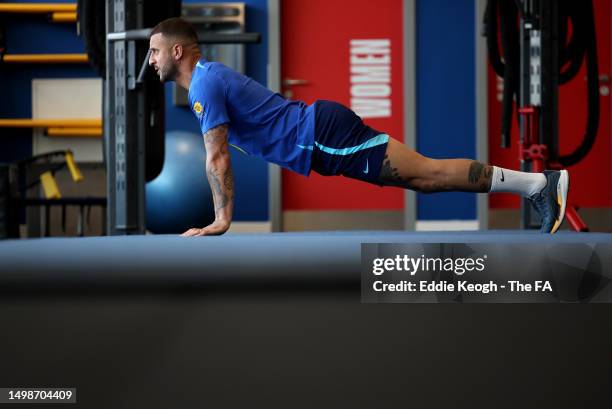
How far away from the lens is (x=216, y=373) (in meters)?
1.86

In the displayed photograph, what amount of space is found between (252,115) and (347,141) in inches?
12.0

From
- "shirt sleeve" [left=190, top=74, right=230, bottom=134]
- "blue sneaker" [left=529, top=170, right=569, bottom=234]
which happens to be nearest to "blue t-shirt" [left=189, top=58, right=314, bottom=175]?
"shirt sleeve" [left=190, top=74, right=230, bottom=134]

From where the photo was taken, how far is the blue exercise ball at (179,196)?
5375mm

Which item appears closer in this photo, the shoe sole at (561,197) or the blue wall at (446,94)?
the shoe sole at (561,197)

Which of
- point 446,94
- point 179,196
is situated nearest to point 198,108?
point 179,196

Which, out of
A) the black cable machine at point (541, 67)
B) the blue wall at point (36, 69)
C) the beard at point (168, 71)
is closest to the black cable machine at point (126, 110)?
the beard at point (168, 71)

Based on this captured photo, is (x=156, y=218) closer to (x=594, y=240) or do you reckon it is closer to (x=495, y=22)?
(x=495, y=22)

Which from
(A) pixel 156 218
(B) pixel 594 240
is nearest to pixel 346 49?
(A) pixel 156 218

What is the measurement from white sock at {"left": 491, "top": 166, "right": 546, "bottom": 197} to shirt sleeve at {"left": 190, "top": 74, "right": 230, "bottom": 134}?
0.85m

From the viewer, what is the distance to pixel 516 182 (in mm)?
2639

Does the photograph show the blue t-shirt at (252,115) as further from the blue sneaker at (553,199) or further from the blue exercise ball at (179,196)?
the blue exercise ball at (179,196)

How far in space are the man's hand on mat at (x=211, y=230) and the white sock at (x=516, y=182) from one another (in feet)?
2.77

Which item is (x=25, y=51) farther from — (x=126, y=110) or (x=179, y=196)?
(x=126, y=110)
